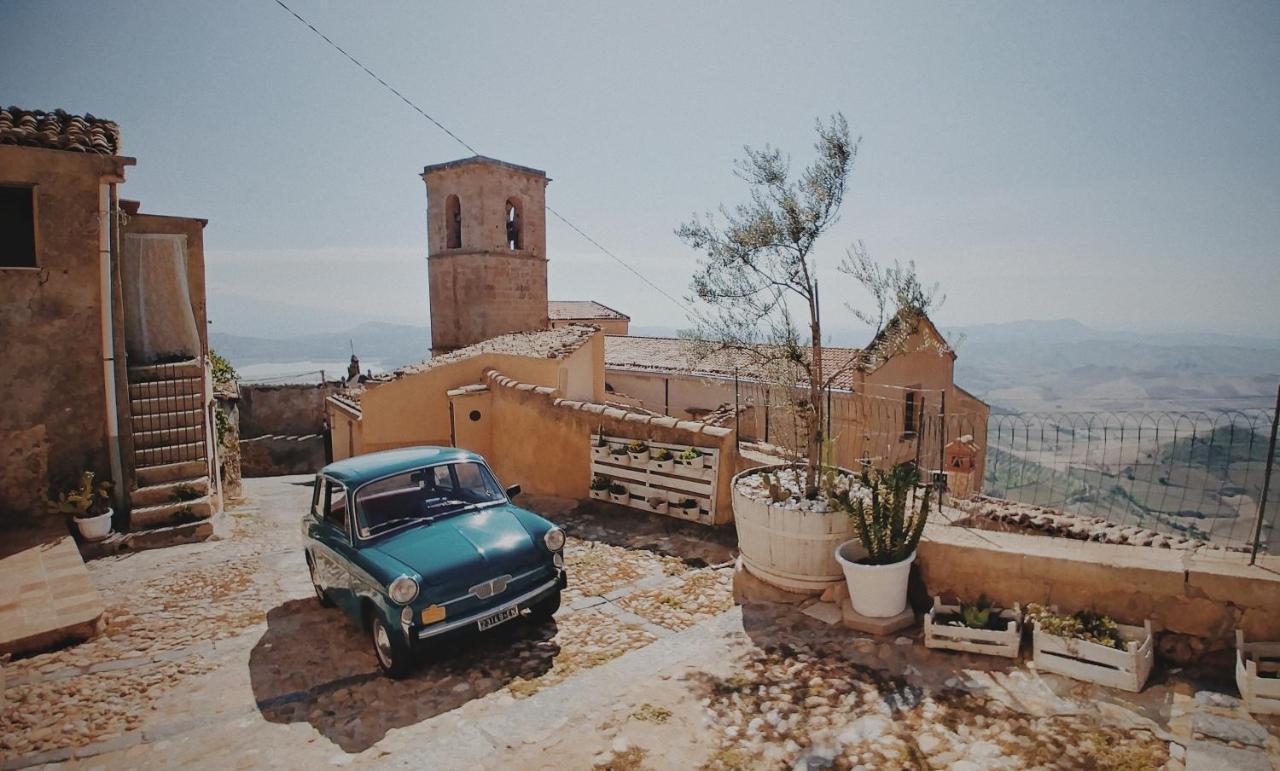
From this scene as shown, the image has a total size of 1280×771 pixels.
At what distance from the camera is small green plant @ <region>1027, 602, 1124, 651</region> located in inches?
168

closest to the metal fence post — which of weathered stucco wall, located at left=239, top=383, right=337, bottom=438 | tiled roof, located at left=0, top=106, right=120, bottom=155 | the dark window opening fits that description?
tiled roof, located at left=0, top=106, right=120, bottom=155

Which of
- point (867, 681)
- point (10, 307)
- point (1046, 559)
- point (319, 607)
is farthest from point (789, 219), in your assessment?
point (10, 307)

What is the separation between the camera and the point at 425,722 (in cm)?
432

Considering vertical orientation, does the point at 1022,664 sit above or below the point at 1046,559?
below

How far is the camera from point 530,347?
44.7 ft

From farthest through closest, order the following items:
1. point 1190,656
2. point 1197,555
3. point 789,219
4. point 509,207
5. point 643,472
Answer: point 509,207 → point 643,472 → point 789,219 → point 1197,555 → point 1190,656

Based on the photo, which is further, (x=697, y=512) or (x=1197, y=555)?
(x=697, y=512)

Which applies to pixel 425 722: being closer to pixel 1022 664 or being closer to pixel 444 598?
pixel 444 598

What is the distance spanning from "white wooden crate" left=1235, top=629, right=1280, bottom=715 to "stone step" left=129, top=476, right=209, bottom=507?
11.5 metres

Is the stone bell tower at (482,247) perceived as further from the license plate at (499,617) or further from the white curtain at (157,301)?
the license plate at (499,617)

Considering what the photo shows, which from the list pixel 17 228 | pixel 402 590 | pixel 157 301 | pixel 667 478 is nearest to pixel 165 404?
pixel 157 301

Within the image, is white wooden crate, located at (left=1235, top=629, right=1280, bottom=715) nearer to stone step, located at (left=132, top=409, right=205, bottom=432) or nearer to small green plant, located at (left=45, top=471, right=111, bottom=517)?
small green plant, located at (left=45, top=471, right=111, bottom=517)

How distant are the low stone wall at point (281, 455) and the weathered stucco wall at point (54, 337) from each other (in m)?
16.1

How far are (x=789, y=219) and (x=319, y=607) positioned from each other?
618 centimetres
